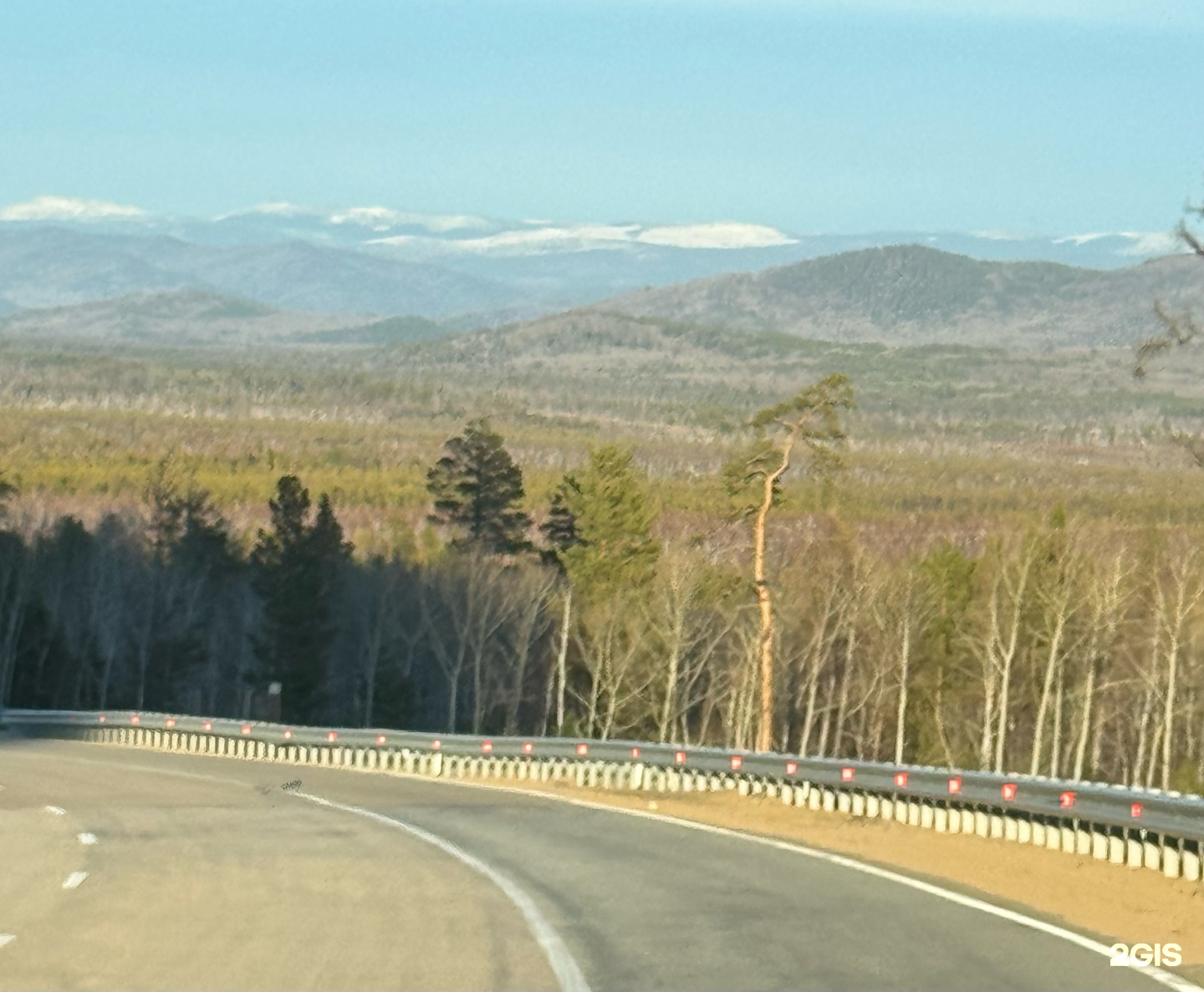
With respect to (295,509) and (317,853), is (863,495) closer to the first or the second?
(295,509)

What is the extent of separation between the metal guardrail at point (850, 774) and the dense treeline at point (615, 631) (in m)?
22.7

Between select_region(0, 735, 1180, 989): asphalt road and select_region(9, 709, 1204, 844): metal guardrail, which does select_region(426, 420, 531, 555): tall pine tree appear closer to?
select_region(9, 709, 1204, 844): metal guardrail

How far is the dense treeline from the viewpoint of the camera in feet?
241

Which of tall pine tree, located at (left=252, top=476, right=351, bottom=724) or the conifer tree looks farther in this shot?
the conifer tree

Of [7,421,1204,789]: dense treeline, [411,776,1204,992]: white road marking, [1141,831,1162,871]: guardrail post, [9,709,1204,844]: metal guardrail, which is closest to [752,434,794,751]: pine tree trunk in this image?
[9,709,1204,844]: metal guardrail

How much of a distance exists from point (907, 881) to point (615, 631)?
183 ft

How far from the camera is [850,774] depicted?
29562mm

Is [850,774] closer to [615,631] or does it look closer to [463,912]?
[463,912]

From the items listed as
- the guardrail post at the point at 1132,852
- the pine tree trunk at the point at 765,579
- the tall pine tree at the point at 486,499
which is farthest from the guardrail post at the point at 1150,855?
the tall pine tree at the point at 486,499

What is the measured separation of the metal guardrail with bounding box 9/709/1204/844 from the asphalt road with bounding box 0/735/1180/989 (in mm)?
2465

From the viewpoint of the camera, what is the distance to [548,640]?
289 feet

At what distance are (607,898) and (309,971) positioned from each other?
4.89 meters

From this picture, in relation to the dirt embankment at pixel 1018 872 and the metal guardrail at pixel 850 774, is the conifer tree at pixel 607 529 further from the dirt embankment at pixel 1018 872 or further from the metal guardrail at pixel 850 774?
the dirt embankment at pixel 1018 872

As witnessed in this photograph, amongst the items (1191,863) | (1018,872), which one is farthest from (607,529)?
(1191,863)
